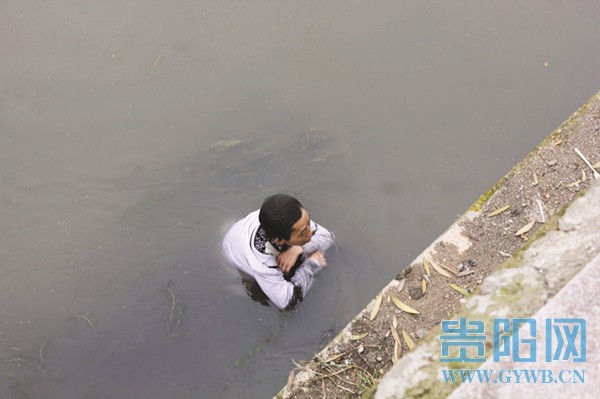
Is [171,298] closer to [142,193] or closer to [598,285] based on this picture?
[142,193]

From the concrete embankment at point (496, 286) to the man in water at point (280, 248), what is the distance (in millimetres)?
453

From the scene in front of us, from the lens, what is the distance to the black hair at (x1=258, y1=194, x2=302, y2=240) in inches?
116

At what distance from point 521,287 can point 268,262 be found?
4.58ft

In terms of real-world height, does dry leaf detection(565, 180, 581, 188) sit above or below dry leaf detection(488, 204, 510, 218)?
above

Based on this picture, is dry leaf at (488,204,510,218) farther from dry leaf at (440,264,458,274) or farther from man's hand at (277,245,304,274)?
man's hand at (277,245,304,274)

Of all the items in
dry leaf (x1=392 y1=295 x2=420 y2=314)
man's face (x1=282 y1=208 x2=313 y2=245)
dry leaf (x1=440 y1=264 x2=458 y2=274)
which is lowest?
dry leaf (x1=392 y1=295 x2=420 y2=314)

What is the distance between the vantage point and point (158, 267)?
414 cm

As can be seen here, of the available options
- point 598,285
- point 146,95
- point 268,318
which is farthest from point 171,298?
point 598,285

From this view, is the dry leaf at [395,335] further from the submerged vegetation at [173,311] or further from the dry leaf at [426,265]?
the submerged vegetation at [173,311]

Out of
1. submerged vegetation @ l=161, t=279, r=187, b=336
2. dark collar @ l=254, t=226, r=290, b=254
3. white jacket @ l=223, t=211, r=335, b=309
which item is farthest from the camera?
submerged vegetation @ l=161, t=279, r=187, b=336

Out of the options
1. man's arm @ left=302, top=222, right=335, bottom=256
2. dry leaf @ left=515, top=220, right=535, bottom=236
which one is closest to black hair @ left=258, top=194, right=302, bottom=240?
man's arm @ left=302, top=222, right=335, bottom=256

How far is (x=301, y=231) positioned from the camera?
303 cm

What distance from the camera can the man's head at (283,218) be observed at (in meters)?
2.94

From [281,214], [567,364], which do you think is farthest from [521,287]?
[281,214]
